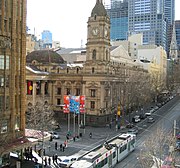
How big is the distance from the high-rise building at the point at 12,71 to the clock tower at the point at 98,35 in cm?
3458

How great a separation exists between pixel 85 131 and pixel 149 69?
2898 inches

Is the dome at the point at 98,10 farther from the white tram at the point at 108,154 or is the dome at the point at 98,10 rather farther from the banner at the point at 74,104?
the white tram at the point at 108,154

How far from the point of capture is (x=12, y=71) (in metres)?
41.0

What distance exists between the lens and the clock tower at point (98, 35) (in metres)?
76.7

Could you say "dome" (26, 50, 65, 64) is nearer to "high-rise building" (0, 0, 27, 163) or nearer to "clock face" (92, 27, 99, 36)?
"clock face" (92, 27, 99, 36)

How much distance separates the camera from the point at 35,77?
81.1m

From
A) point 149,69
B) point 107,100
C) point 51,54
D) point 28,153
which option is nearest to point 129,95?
point 107,100

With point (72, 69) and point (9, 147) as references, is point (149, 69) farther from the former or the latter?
point (9, 147)

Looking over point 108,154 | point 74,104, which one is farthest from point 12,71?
point 74,104

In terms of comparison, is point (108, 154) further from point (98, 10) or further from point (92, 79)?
point (98, 10)

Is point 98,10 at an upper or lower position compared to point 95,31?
upper

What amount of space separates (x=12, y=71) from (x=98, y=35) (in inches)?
1531

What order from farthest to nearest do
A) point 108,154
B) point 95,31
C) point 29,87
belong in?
point 29,87
point 95,31
point 108,154

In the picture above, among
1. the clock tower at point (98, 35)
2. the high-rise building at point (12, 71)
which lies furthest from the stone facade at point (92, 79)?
the high-rise building at point (12, 71)
